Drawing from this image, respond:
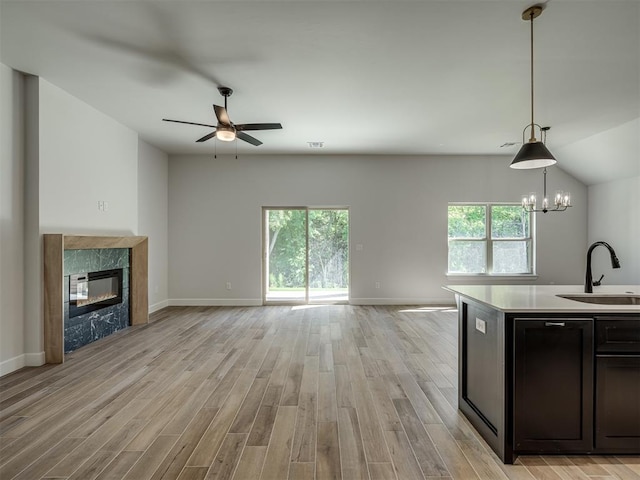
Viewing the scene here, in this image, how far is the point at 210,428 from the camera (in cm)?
222

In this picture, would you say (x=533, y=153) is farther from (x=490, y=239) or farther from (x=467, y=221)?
(x=490, y=239)

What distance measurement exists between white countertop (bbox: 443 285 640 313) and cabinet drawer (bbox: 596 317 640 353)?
2.9 inches

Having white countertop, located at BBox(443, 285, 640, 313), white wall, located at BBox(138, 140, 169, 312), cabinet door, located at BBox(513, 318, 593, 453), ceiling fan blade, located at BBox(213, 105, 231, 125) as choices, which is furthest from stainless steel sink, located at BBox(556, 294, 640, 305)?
white wall, located at BBox(138, 140, 169, 312)

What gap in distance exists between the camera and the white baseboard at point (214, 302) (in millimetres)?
6469

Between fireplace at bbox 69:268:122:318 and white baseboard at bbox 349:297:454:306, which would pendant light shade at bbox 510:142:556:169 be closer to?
white baseboard at bbox 349:297:454:306

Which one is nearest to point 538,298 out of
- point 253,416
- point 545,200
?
point 253,416

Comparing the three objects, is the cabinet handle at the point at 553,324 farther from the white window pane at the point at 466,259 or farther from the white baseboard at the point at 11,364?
the white window pane at the point at 466,259

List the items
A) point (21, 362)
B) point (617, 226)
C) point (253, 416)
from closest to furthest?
point (253, 416), point (21, 362), point (617, 226)

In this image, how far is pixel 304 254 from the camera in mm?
6539

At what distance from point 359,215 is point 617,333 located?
4855 mm

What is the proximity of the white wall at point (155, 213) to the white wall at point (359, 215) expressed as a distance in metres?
0.16

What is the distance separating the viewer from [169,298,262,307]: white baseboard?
647cm

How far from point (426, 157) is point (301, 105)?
137 inches

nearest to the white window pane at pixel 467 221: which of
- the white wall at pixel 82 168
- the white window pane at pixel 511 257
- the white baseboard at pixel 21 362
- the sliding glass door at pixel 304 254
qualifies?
the white window pane at pixel 511 257
